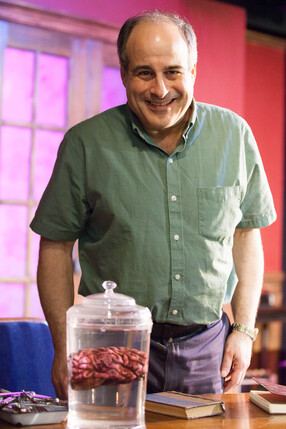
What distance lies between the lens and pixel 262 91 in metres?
6.55

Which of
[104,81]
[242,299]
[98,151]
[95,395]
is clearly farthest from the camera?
[104,81]

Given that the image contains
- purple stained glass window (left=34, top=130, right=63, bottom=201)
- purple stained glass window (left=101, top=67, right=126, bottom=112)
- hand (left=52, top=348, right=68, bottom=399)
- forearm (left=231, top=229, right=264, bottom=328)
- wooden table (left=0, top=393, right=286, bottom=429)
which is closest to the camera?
wooden table (left=0, top=393, right=286, bottom=429)

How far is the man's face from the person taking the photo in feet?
5.68

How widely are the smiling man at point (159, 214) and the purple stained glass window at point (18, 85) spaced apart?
9.51ft

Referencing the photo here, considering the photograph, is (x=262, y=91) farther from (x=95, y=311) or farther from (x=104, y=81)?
(x=95, y=311)

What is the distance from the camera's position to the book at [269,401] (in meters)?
1.47

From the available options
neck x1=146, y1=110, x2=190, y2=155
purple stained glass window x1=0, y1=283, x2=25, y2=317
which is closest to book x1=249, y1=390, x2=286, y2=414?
neck x1=146, y1=110, x2=190, y2=155

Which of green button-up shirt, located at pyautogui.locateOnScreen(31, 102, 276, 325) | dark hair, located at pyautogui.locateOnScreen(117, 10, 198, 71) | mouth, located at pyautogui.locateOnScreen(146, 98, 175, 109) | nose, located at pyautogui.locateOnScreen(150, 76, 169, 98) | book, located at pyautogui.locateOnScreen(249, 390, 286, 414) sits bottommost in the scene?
book, located at pyautogui.locateOnScreen(249, 390, 286, 414)

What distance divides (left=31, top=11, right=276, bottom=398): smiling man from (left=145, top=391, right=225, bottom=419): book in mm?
281

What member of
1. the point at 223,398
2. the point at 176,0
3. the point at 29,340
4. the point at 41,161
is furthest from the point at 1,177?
the point at 223,398

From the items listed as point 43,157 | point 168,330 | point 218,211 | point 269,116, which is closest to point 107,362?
point 168,330

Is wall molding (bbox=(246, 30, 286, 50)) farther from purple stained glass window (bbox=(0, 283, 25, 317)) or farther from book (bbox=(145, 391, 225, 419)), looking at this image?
book (bbox=(145, 391, 225, 419))

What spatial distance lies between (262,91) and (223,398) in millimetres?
5292

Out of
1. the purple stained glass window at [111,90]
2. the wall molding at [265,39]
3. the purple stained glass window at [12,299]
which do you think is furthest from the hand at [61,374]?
the wall molding at [265,39]
